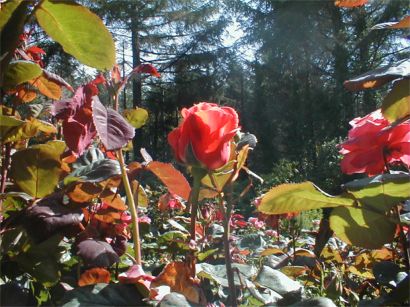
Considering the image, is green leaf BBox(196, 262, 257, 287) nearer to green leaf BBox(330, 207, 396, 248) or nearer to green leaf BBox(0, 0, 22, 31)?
green leaf BBox(330, 207, 396, 248)

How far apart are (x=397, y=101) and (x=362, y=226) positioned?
→ 0.09 m

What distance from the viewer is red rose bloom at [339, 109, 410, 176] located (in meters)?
0.39

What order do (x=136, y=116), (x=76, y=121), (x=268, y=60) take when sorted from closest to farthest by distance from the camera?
(x=76, y=121) → (x=136, y=116) → (x=268, y=60)

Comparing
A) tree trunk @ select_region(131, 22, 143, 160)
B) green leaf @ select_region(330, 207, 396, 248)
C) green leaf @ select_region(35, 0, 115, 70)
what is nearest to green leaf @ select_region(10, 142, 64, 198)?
green leaf @ select_region(35, 0, 115, 70)

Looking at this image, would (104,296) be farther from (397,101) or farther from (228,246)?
(397,101)

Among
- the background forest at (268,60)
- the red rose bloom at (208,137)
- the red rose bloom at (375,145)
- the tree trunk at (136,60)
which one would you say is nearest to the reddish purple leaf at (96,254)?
the red rose bloom at (208,137)

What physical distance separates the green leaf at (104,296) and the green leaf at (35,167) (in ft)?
0.40

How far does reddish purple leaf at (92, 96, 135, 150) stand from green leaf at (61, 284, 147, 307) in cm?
10

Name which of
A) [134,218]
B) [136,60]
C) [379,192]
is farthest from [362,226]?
[136,60]

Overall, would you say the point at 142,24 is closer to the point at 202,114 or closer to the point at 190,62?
the point at 190,62

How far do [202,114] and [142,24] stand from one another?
1009cm

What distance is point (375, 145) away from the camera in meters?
Result: 0.39

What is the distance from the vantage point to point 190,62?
1058 centimetres

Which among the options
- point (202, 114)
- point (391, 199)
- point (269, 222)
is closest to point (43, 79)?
point (202, 114)
